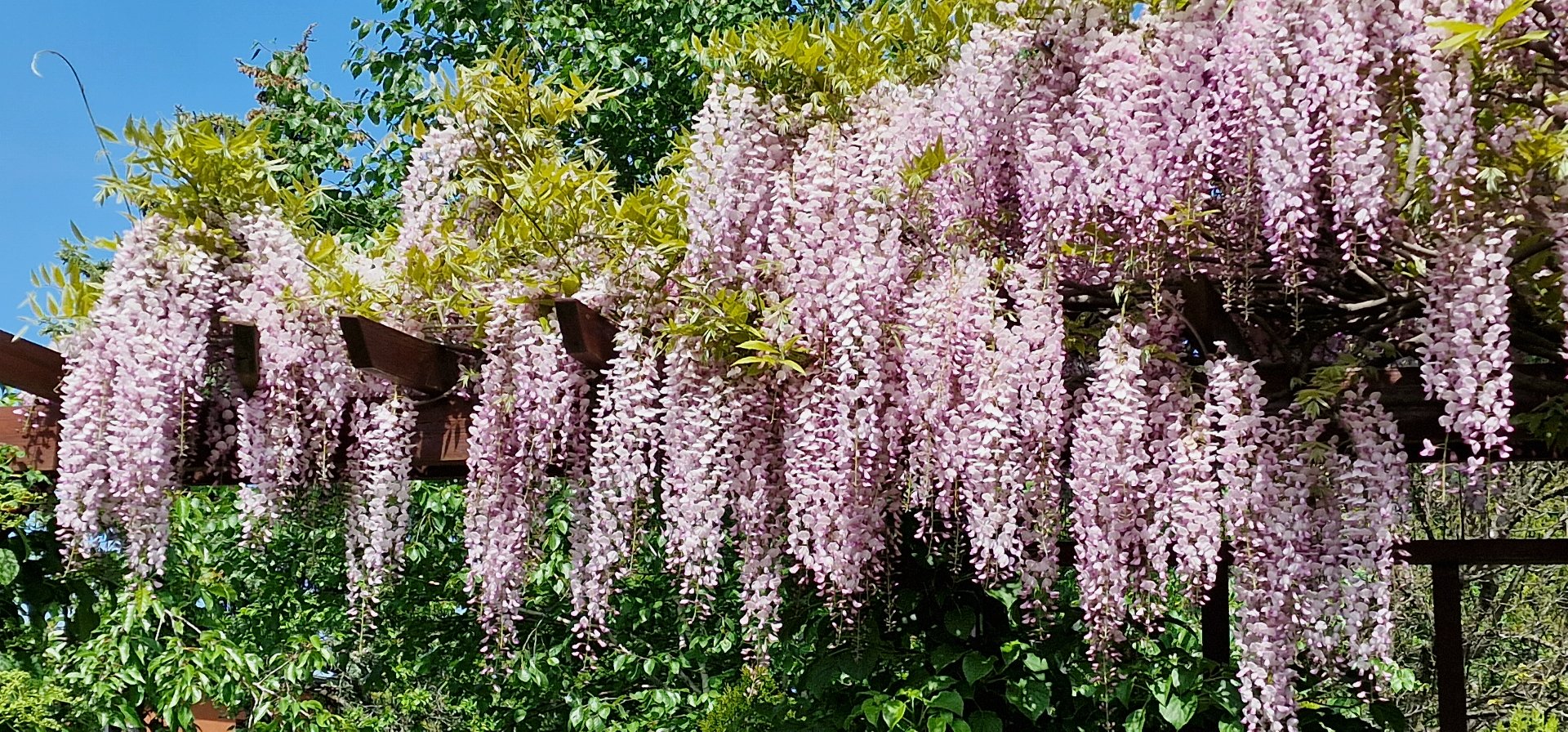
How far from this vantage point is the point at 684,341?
113 inches

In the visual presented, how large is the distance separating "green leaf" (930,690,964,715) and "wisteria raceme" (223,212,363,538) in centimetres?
169

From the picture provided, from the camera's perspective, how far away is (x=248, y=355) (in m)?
3.40

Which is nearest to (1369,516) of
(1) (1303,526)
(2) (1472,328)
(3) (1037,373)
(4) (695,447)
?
(1) (1303,526)

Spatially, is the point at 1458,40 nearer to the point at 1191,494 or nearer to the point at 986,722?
the point at 1191,494

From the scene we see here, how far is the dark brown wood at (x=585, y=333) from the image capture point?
2.87m

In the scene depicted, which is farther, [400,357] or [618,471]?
[400,357]

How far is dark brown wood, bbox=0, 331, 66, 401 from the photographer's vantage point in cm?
354

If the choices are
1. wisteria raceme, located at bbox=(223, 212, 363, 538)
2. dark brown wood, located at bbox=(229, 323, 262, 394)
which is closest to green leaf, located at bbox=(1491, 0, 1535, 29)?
wisteria raceme, located at bbox=(223, 212, 363, 538)

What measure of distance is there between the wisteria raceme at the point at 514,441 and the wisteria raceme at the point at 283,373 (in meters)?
0.42

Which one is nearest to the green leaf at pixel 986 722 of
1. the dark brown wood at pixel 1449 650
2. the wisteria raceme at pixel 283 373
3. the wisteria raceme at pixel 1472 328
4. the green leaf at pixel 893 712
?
the green leaf at pixel 893 712

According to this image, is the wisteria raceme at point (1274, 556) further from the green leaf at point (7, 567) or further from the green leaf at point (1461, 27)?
the green leaf at point (7, 567)

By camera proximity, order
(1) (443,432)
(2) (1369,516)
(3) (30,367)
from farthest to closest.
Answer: (3) (30,367)
(1) (443,432)
(2) (1369,516)

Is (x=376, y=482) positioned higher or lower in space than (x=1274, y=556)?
higher

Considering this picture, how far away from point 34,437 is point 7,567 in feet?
1.28
